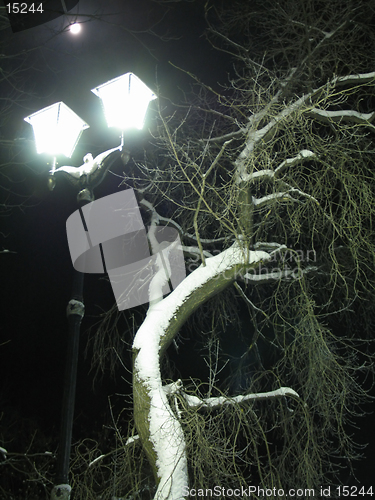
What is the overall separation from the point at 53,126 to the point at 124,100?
0.88 meters

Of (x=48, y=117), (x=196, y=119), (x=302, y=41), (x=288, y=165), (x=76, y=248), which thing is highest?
(x=302, y=41)

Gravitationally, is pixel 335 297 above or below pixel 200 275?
below

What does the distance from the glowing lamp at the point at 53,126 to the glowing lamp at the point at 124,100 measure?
40 centimetres

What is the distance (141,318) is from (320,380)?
339cm

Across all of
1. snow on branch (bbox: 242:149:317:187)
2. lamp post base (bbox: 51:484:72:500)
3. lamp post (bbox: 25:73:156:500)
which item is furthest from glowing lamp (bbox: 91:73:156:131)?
lamp post base (bbox: 51:484:72:500)

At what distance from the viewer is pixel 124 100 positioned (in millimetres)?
4488

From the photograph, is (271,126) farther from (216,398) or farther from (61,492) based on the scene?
(61,492)

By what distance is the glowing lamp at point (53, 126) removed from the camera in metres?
4.61

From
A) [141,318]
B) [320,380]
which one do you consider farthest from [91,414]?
[320,380]

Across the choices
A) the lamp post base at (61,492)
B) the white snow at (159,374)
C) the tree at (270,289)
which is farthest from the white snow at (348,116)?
the lamp post base at (61,492)

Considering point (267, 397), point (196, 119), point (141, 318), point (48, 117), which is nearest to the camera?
point (48, 117)

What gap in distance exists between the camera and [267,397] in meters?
5.43

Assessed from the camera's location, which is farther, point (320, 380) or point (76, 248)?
point (320, 380)

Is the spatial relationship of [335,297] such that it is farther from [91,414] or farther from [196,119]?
[91,414]
